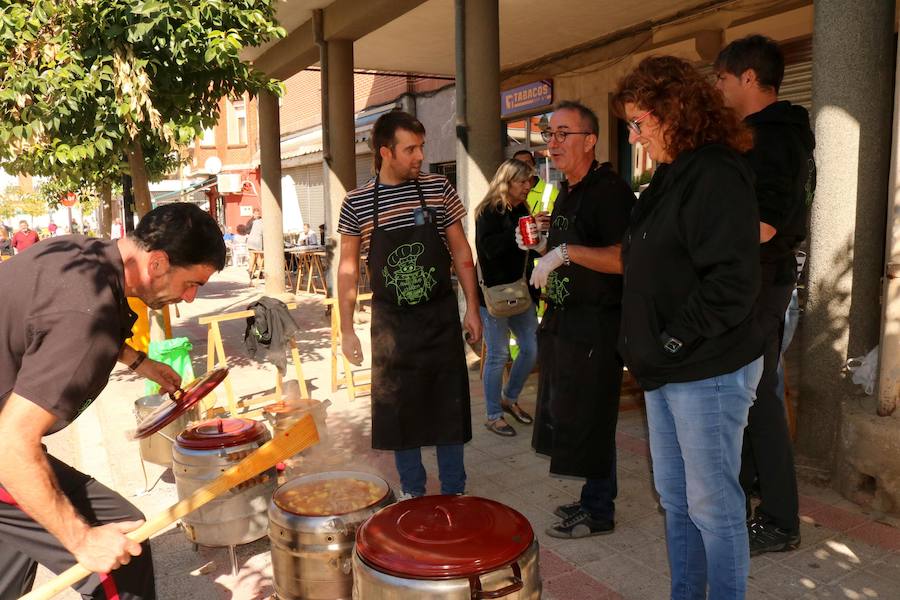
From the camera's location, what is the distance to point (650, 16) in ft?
34.7

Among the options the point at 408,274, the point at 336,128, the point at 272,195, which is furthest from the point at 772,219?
the point at 272,195

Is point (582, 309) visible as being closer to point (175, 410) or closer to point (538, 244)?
point (538, 244)

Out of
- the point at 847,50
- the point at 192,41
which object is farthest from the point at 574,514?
the point at 192,41

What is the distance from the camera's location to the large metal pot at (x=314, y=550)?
2662 mm

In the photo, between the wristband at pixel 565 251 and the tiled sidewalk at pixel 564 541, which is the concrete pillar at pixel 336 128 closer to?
the tiled sidewalk at pixel 564 541

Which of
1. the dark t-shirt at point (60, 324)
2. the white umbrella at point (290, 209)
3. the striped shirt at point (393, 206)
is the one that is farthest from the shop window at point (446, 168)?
the dark t-shirt at point (60, 324)

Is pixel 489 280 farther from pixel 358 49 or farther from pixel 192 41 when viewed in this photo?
pixel 358 49

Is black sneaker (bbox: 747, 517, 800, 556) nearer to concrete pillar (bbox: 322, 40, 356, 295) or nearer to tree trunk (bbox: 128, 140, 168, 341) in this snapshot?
tree trunk (bbox: 128, 140, 168, 341)

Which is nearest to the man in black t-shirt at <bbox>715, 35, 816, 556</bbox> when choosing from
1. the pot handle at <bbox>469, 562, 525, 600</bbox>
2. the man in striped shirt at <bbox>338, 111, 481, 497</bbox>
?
the man in striped shirt at <bbox>338, 111, 481, 497</bbox>

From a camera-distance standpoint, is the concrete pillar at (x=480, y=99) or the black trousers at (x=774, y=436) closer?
the black trousers at (x=774, y=436)

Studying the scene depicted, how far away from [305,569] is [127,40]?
4587mm

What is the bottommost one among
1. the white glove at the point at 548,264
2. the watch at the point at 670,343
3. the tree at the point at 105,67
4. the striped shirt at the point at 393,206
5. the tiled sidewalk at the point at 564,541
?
the tiled sidewalk at the point at 564,541

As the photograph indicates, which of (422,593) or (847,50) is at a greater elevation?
(847,50)

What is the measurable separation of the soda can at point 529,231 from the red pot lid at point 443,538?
5.23 ft
